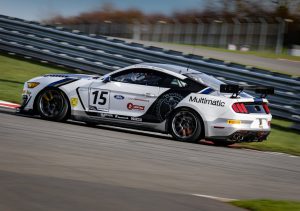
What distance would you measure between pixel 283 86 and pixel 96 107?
5.38 metres

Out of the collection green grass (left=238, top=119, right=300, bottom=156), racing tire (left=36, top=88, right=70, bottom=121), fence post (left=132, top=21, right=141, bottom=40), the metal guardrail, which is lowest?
green grass (left=238, top=119, right=300, bottom=156)

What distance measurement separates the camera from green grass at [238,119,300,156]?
12.4 meters

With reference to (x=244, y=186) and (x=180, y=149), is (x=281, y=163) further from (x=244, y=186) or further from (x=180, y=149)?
(x=244, y=186)

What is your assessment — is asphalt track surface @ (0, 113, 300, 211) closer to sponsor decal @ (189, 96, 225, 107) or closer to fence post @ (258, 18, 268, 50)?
sponsor decal @ (189, 96, 225, 107)

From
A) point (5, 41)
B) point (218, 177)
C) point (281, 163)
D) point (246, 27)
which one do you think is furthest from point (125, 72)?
point (246, 27)

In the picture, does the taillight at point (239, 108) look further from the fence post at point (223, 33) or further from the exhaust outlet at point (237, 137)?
the fence post at point (223, 33)

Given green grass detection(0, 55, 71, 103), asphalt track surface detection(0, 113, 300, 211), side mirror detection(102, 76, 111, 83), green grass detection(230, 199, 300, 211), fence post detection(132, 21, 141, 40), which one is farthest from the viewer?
fence post detection(132, 21, 141, 40)

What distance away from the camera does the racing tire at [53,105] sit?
40.3ft

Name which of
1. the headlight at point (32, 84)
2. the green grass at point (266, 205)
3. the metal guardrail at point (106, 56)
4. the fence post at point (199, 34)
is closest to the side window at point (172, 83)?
the headlight at point (32, 84)

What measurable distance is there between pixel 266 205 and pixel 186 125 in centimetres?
569

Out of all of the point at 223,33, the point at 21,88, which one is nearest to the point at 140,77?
the point at 21,88

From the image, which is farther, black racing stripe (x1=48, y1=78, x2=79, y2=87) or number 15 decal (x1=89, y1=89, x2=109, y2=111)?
black racing stripe (x1=48, y1=78, x2=79, y2=87)

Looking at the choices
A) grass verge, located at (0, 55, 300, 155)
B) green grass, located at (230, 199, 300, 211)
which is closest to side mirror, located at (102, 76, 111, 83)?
grass verge, located at (0, 55, 300, 155)

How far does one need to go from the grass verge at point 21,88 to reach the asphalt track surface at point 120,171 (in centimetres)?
118
